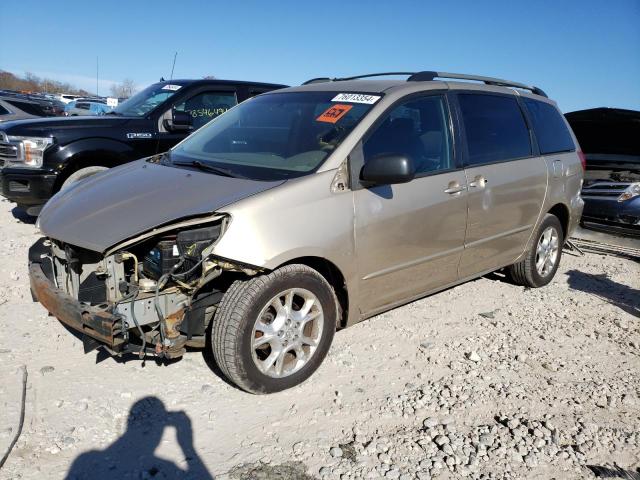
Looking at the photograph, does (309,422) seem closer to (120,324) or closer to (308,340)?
(308,340)

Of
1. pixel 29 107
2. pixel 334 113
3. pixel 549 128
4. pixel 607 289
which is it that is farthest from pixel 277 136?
pixel 29 107

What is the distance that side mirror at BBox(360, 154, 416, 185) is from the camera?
123 inches

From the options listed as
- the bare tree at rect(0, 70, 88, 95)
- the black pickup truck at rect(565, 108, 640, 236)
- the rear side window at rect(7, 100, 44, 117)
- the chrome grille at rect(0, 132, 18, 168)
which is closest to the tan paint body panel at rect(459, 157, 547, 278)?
the black pickup truck at rect(565, 108, 640, 236)

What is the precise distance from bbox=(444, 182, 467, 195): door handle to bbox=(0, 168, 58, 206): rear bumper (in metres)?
4.34

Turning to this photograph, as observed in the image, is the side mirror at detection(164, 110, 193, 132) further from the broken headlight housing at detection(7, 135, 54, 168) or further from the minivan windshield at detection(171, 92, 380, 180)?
the minivan windshield at detection(171, 92, 380, 180)

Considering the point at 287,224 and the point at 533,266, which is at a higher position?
the point at 287,224

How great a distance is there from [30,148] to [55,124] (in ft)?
1.24

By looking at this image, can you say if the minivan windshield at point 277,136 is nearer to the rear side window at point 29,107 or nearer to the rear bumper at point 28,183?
the rear bumper at point 28,183

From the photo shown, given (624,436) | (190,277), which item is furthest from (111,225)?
(624,436)

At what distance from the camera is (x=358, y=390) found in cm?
321

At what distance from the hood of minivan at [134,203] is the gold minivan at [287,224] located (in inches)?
0.5

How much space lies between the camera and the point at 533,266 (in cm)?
506

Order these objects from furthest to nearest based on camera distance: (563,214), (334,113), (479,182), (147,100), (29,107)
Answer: (29,107), (147,100), (563,214), (479,182), (334,113)

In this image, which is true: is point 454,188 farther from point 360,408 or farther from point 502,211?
point 360,408
